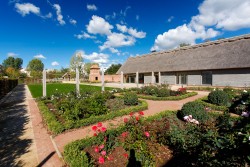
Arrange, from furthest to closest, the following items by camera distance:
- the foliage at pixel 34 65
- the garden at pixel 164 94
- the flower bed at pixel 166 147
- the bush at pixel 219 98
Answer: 1. the foliage at pixel 34 65
2. the garden at pixel 164 94
3. the bush at pixel 219 98
4. the flower bed at pixel 166 147

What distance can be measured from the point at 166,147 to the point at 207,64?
19909 millimetres

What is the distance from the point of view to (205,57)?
22.8 meters

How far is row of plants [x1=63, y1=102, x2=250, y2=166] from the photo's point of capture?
7.97 ft

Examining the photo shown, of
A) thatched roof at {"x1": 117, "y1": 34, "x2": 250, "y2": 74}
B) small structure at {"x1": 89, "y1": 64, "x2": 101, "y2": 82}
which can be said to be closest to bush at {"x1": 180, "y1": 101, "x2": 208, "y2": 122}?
thatched roof at {"x1": 117, "y1": 34, "x2": 250, "y2": 74}

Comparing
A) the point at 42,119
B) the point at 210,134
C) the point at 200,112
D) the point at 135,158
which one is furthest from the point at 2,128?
the point at 200,112

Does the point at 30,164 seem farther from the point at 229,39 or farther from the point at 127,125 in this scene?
the point at 229,39

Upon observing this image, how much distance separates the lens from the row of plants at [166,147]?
2.43 meters

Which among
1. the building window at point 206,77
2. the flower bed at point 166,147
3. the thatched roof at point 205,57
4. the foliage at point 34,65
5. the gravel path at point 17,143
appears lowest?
the gravel path at point 17,143

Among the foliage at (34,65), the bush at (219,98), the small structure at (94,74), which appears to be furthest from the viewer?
the foliage at (34,65)

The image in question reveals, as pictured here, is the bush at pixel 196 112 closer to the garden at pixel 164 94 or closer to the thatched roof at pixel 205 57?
the garden at pixel 164 94

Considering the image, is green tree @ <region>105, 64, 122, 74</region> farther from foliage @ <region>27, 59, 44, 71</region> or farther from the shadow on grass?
the shadow on grass

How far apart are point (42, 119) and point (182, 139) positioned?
6.88 meters

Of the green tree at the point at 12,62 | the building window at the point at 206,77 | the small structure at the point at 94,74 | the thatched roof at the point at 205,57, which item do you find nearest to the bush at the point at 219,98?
the thatched roof at the point at 205,57

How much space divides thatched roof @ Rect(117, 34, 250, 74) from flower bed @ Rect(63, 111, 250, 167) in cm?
1808
